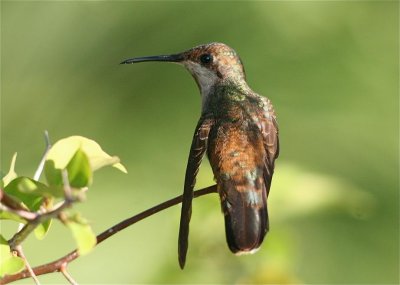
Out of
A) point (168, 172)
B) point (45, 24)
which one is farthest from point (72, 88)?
point (168, 172)

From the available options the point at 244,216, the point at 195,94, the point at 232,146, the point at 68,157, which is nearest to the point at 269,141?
the point at 232,146

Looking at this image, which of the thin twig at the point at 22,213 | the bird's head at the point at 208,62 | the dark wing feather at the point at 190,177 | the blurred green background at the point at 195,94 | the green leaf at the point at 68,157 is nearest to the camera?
the thin twig at the point at 22,213

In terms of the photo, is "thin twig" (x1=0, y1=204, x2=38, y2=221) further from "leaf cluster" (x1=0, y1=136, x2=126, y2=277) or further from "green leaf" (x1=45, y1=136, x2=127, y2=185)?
"green leaf" (x1=45, y1=136, x2=127, y2=185)

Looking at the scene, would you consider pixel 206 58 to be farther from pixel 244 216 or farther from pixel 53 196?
pixel 53 196

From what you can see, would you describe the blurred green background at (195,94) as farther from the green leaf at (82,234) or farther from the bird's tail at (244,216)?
the green leaf at (82,234)

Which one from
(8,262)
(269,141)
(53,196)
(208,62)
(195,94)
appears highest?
(195,94)

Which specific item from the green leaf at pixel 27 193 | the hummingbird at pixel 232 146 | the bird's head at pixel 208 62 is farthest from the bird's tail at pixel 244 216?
the bird's head at pixel 208 62
